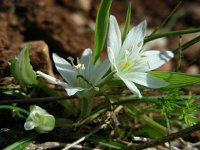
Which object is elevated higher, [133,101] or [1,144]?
[133,101]

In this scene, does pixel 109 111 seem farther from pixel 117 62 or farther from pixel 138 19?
pixel 138 19

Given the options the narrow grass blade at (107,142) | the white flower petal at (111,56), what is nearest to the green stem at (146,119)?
the narrow grass blade at (107,142)

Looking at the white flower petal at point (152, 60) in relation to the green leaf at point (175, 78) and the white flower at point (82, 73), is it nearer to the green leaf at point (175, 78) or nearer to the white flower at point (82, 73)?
the green leaf at point (175, 78)

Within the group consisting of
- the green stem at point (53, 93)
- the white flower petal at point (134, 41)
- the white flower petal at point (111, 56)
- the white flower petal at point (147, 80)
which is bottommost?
the green stem at point (53, 93)

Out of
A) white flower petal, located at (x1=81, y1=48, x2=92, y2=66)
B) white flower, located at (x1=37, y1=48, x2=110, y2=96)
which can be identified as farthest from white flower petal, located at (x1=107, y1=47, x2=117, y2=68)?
white flower petal, located at (x1=81, y1=48, x2=92, y2=66)

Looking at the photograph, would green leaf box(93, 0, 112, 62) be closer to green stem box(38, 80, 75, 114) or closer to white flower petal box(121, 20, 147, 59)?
white flower petal box(121, 20, 147, 59)

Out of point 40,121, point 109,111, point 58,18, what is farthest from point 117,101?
point 58,18
